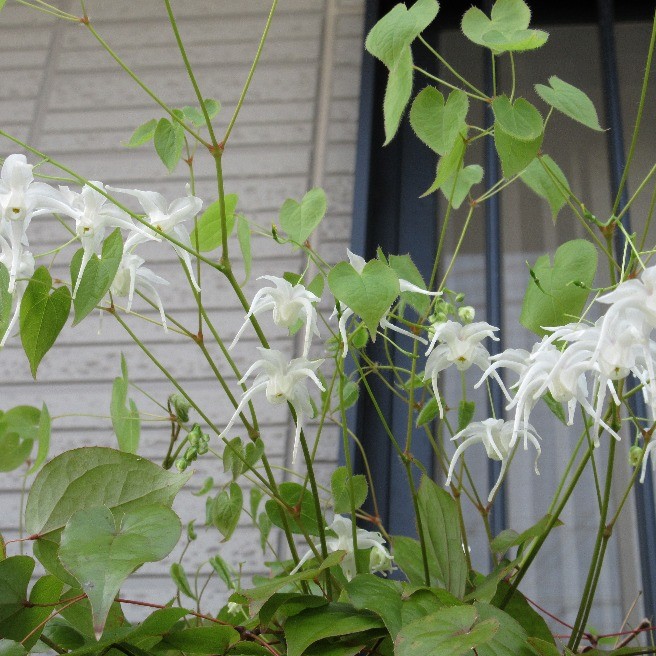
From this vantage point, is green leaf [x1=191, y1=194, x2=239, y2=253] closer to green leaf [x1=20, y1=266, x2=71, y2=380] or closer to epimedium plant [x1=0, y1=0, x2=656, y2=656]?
epimedium plant [x1=0, y1=0, x2=656, y2=656]

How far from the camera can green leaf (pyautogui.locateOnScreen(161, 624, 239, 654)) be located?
0.69 m

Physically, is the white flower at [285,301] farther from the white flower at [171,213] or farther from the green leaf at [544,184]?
the green leaf at [544,184]

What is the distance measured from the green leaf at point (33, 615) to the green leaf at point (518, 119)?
0.48m

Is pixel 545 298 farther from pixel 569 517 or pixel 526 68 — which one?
pixel 526 68

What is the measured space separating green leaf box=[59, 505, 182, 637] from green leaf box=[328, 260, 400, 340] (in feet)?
0.62

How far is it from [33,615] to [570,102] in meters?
0.57

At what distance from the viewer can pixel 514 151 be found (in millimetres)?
699

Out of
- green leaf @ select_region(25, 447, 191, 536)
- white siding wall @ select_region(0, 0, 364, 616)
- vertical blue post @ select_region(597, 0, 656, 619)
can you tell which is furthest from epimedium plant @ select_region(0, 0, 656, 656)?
white siding wall @ select_region(0, 0, 364, 616)

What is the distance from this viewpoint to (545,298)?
0.75 meters

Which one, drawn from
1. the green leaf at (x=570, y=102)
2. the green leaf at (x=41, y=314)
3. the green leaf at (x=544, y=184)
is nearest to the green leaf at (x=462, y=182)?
the green leaf at (x=544, y=184)

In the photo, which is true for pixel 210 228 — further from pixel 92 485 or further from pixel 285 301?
pixel 92 485

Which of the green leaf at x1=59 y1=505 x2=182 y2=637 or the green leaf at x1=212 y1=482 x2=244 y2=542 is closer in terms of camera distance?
the green leaf at x1=59 y1=505 x2=182 y2=637

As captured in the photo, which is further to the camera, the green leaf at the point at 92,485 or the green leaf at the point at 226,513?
the green leaf at the point at 226,513

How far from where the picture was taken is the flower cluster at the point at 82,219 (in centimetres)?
70
